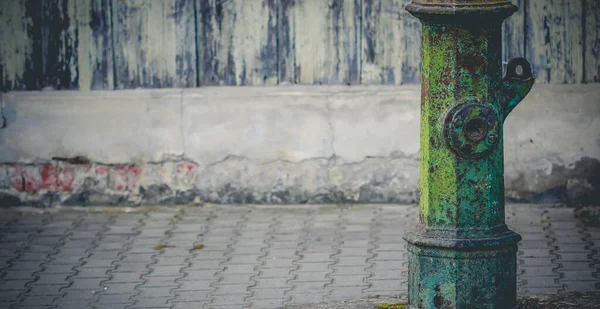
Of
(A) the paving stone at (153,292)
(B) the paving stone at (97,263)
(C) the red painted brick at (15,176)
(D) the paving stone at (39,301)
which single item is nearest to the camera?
(D) the paving stone at (39,301)

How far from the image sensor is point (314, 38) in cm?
639

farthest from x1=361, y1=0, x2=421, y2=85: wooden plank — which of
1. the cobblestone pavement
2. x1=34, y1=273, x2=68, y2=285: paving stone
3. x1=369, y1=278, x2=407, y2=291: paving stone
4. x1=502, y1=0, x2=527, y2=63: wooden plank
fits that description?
x1=34, y1=273, x2=68, y2=285: paving stone

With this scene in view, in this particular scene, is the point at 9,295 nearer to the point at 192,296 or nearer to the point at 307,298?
the point at 192,296

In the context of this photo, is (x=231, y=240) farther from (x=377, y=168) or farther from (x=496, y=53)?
(x=496, y=53)

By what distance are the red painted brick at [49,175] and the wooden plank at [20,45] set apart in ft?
1.85

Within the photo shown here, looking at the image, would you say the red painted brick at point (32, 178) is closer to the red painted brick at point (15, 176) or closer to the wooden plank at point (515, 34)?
the red painted brick at point (15, 176)

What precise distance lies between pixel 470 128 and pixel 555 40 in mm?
2921

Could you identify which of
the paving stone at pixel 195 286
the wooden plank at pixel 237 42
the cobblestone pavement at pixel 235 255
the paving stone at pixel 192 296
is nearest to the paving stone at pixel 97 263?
the cobblestone pavement at pixel 235 255

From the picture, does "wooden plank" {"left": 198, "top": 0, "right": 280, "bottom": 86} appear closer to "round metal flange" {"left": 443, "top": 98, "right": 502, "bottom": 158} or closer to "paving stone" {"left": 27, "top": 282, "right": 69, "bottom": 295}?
"paving stone" {"left": 27, "top": 282, "right": 69, "bottom": 295}

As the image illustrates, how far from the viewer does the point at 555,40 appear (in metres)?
6.29

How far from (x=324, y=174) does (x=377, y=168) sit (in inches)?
14.6

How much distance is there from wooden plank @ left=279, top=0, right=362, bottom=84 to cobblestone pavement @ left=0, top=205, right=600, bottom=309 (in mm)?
930

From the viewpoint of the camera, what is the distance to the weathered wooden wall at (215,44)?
6355mm

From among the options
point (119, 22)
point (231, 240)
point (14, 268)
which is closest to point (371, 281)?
point (231, 240)
